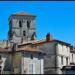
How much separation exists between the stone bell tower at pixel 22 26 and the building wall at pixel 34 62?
4193 centimetres

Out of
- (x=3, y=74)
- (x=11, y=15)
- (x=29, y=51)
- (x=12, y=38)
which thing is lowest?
(x=3, y=74)

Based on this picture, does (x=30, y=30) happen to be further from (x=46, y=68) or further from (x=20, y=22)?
(x=46, y=68)

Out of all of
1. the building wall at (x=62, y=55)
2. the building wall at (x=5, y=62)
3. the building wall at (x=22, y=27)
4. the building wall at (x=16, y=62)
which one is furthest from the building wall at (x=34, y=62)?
the building wall at (x=22, y=27)

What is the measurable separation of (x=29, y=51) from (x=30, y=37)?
43953 mm

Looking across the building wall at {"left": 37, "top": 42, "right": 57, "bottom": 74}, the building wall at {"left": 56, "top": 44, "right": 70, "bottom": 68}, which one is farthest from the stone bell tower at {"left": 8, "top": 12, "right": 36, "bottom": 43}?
the building wall at {"left": 37, "top": 42, "right": 57, "bottom": 74}

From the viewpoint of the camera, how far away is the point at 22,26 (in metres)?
91.8

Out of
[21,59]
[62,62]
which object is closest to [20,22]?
[62,62]

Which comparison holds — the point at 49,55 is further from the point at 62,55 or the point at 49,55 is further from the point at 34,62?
the point at 34,62

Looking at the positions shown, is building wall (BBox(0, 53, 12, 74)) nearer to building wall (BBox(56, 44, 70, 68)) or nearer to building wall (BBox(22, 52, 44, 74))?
building wall (BBox(22, 52, 44, 74))

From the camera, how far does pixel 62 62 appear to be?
175ft

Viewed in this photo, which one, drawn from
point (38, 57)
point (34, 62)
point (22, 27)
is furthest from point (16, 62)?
point (22, 27)

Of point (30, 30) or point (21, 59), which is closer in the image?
point (21, 59)

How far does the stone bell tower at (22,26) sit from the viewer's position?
90562 mm

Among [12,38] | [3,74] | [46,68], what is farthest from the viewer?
[12,38]
